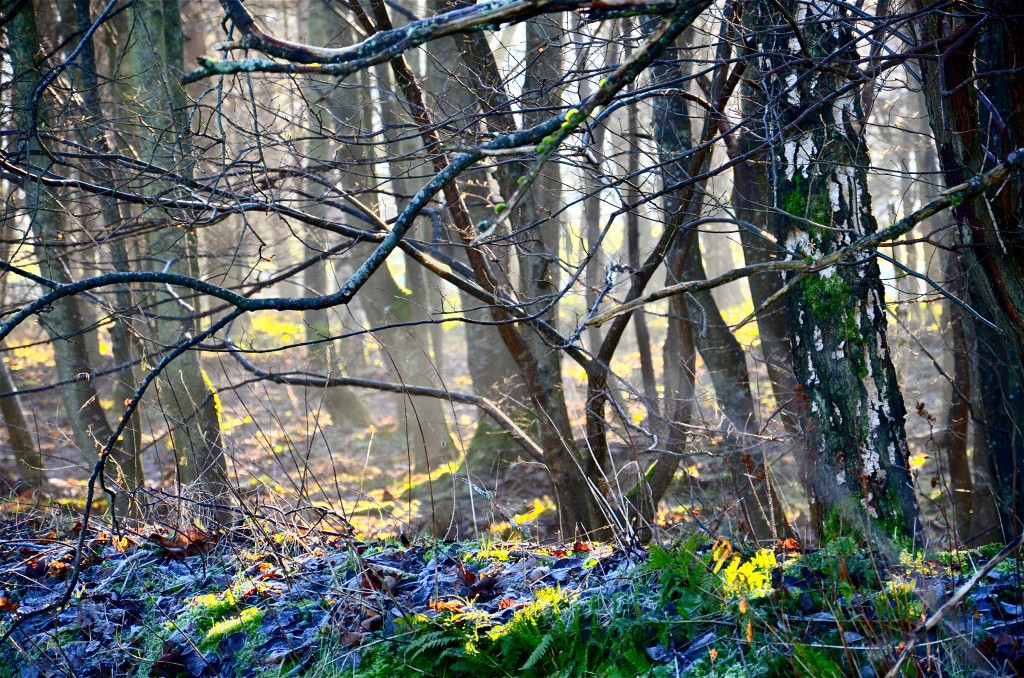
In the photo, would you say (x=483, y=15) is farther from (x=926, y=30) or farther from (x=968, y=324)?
(x=968, y=324)

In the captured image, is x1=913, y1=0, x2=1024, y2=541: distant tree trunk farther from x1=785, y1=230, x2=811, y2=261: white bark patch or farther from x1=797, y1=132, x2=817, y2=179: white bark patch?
x1=785, y1=230, x2=811, y2=261: white bark patch

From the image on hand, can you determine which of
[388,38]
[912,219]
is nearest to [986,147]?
[912,219]

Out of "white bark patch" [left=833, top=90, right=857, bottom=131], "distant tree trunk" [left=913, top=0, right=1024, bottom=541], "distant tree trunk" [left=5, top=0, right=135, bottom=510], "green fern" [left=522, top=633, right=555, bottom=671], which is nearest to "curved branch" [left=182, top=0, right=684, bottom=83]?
"distant tree trunk" [left=913, top=0, right=1024, bottom=541]

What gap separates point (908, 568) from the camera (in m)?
3.11

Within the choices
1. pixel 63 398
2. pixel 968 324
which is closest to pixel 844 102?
pixel 968 324

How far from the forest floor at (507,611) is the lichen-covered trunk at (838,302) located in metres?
1.17

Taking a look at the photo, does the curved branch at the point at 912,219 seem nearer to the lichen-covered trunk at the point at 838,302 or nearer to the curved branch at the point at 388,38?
the curved branch at the point at 388,38

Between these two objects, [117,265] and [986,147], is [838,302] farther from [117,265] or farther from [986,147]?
[117,265]

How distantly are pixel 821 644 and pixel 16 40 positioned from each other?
7477 mm

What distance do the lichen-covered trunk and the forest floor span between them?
1.17 meters

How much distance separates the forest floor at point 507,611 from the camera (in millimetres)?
2754

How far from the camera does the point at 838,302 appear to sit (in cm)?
486

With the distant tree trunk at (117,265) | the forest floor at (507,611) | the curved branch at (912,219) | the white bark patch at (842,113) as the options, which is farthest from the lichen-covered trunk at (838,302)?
the distant tree trunk at (117,265)

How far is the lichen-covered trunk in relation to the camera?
473 centimetres
